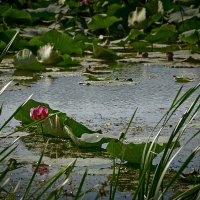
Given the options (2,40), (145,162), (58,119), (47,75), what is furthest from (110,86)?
(145,162)

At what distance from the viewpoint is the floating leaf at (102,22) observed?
537cm

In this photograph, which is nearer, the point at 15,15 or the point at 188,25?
the point at 188,25

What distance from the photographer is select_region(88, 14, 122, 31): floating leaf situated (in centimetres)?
537

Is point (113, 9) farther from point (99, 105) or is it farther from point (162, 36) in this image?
point (99, 105)

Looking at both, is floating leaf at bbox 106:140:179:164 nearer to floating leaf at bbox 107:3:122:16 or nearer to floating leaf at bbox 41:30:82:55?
floating leaf at bbox 41:30:82:55

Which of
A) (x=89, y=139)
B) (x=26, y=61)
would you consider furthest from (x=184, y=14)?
(x=89, y=139)

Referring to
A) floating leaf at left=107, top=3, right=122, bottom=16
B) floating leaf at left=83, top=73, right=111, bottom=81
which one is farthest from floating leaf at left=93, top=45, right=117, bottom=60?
floating leaf at left=107, top=3, right=122, bottom=16

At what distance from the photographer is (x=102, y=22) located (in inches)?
215

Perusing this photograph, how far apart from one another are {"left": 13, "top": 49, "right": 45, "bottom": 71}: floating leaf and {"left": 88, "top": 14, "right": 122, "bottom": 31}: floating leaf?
133 cm

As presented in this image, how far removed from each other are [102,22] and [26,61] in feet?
4.72

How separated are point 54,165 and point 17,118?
1.80 feet

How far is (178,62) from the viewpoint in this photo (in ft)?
14.4

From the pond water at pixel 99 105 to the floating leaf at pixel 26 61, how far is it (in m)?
0.13

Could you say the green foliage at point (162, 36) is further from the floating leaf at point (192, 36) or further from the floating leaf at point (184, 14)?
the floating leaf at point (184, 14)
